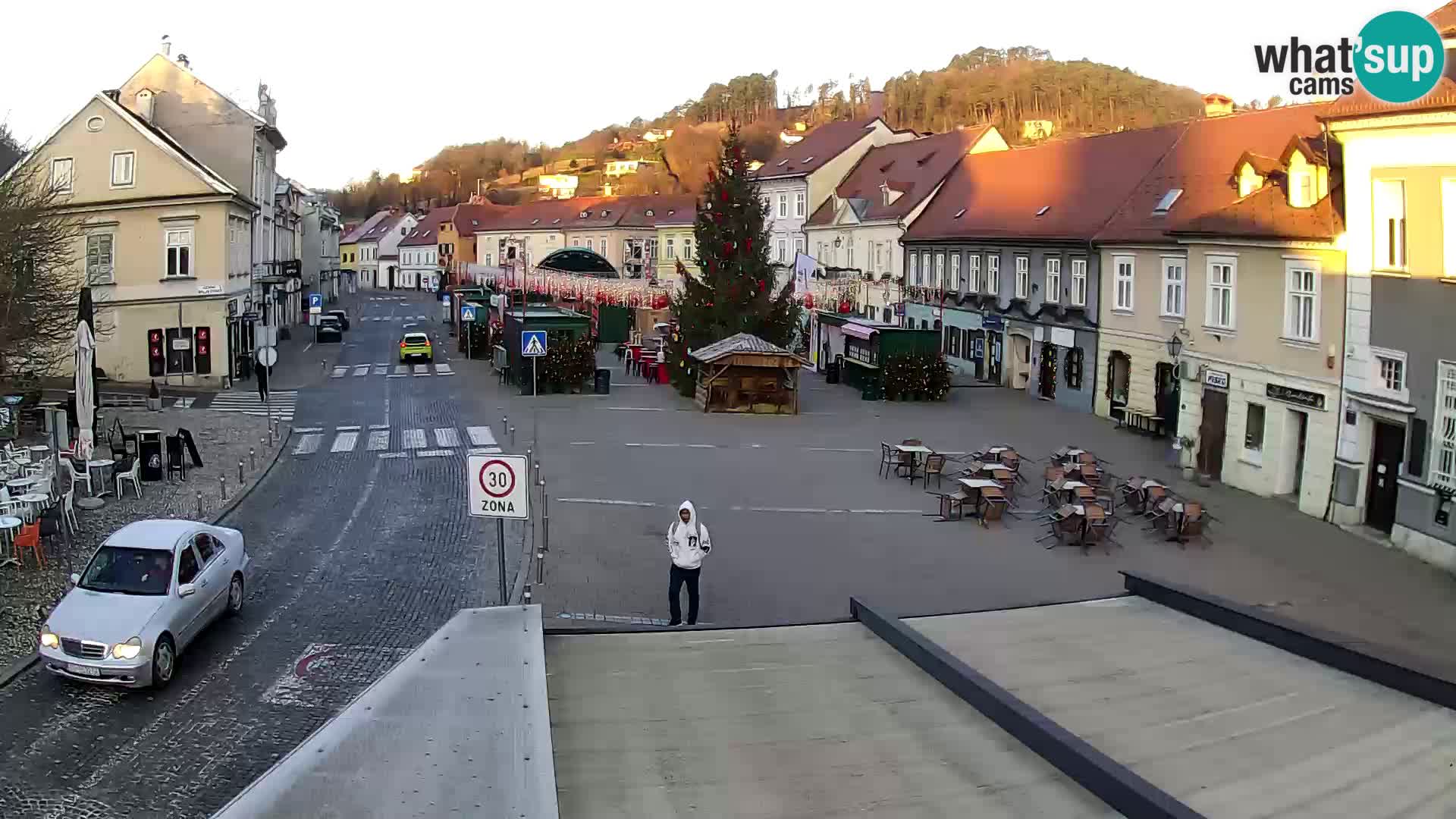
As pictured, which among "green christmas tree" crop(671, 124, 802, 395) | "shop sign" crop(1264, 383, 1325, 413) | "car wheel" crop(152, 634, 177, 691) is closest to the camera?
"car wheel" crop(152, 634, 177, 691)

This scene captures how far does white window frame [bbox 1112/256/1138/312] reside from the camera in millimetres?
33344

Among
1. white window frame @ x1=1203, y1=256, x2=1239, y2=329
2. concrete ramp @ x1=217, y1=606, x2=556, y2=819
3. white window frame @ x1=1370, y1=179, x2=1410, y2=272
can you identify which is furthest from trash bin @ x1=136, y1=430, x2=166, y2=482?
white window frame @ x1=1370, y1=179, x2=1410, y2=272

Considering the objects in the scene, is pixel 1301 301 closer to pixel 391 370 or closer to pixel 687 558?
pixel 687 558

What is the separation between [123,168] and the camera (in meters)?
38.6

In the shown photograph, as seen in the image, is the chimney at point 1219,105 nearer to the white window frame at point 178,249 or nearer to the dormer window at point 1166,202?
the dormer window at point 1166,202

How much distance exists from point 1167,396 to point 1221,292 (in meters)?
5.40

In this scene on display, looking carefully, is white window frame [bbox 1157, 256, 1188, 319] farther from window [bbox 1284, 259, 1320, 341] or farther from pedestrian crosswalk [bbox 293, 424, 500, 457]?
pedestrian crosswalk [bbox 293, 424, 500, 457]

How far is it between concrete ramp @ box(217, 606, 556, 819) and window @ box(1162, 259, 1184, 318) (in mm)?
26642

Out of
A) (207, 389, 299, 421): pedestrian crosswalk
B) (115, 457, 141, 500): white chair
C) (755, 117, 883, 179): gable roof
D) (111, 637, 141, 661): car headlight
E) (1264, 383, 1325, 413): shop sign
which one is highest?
(755, 117, 883, 179): gable roof

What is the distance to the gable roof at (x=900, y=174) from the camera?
175 feet

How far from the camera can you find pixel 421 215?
15225 centimetres

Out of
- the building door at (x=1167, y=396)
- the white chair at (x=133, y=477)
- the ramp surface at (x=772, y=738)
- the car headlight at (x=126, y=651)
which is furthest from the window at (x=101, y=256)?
the ramp surface at (x=772, y=738)

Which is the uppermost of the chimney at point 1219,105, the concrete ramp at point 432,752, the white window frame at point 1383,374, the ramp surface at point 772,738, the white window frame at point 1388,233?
the chimney at point 1219,105

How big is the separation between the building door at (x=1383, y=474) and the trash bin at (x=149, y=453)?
2215 centimetres
